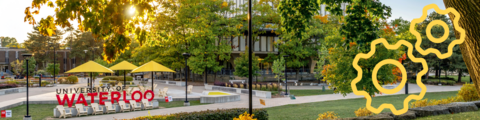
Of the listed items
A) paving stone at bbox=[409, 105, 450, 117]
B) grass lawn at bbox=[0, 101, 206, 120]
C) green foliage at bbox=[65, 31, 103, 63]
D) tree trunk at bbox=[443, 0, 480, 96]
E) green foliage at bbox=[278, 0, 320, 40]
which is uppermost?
green foliage at bbox=[65, 31, 103, 63]

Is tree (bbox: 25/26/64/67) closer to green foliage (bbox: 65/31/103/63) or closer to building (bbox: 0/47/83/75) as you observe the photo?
building (bbox: 0/47/83/75)

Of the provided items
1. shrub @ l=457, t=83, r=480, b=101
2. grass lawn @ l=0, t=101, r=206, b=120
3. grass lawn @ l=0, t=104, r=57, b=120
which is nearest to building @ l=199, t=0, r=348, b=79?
grass lawn @ l=0, t=101, r=206, b=120

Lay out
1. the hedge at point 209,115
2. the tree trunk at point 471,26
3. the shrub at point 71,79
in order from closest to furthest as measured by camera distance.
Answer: the tree trunk at point 471,26
the hedge at point 209,115
the shrub at point 71,79

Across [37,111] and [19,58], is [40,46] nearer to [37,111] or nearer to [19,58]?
[19,58]

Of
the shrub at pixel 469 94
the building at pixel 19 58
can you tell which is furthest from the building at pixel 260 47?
the building at pixel 19 58

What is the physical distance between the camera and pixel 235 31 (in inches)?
1500

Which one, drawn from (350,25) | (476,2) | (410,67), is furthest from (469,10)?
(410,67)

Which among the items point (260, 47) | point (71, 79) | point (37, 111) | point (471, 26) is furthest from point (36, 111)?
point (260, 47)

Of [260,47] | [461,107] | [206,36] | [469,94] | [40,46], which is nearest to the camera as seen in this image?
[461,107]

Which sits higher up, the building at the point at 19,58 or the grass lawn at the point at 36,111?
the building at the point at 19,58

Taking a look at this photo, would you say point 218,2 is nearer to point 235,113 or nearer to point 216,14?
point 216,14

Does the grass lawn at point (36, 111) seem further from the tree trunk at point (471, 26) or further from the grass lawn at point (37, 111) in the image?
the tree trunk at point (471, 26)

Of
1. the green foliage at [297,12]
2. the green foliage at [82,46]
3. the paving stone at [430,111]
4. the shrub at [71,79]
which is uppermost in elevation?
the green foliage at [82,46]

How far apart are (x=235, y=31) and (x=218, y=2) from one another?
4.56 meters
